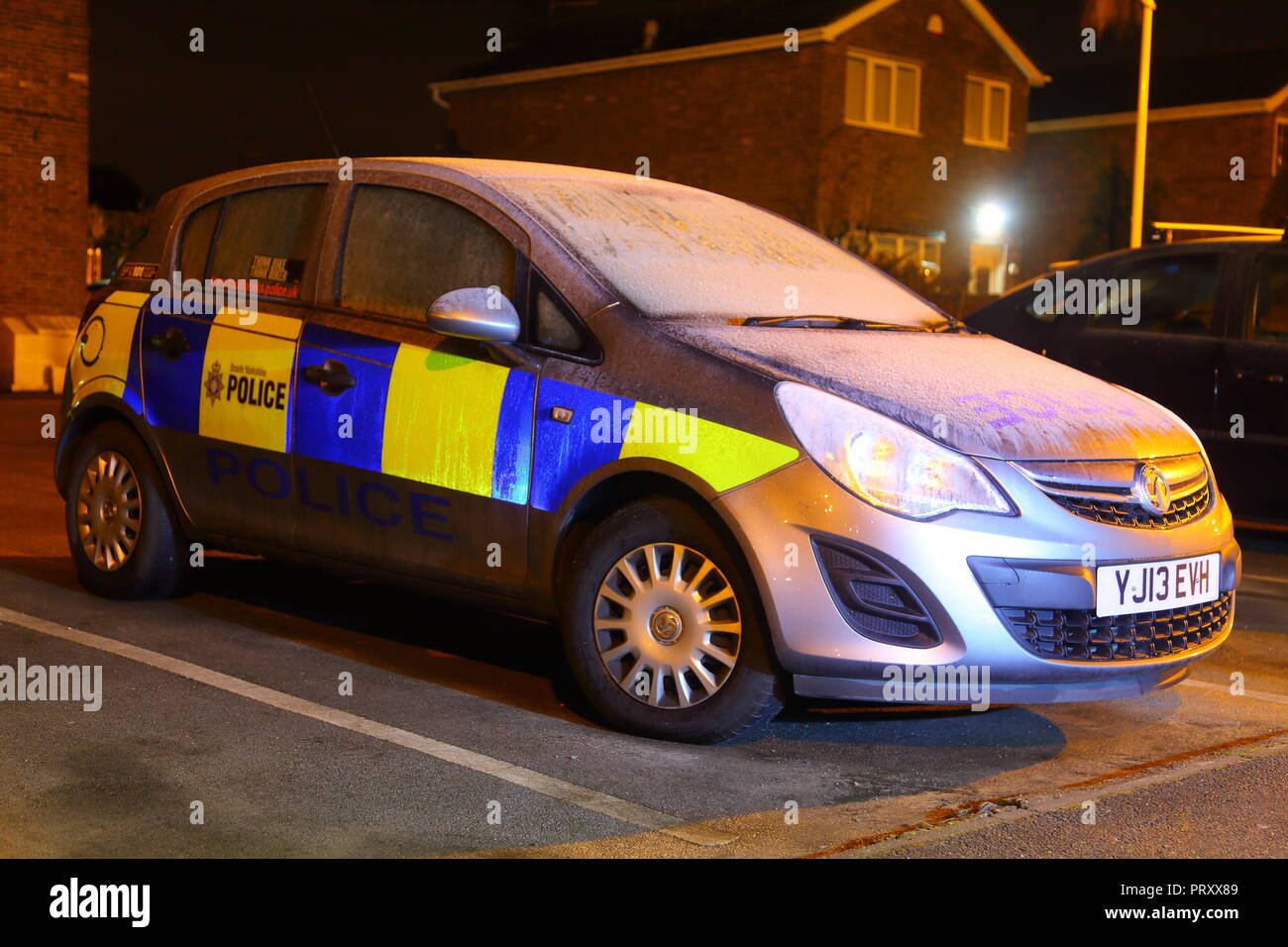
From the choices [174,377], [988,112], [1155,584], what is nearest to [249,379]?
[174,377]

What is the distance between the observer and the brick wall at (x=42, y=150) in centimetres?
1922

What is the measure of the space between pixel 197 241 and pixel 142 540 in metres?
1.17

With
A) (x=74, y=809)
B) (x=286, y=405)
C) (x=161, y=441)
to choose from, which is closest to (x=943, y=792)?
(x=74, y=809)

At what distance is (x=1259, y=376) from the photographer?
8656mm

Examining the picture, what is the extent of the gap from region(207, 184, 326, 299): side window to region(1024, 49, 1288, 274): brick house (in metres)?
27.8

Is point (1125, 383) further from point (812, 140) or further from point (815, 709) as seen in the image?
point (812, 140)

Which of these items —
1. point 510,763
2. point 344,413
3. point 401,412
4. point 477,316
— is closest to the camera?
point 510,763

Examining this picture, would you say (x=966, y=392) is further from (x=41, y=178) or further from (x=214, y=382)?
(x=41, y=178)

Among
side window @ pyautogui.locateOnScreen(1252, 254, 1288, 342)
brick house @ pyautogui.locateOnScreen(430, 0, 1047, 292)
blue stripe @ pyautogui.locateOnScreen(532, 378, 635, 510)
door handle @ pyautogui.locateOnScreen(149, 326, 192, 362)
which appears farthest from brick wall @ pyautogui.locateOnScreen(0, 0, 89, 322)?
blue stripe @ pyautogui.locateOnScreen(532, 378, 635, 510)

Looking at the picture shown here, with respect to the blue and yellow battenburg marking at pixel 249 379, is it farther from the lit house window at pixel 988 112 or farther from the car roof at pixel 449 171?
the lit house window at pixel 988 112

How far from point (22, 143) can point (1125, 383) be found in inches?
580

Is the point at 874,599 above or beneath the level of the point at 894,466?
beneath

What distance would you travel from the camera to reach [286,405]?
18.8 feet
